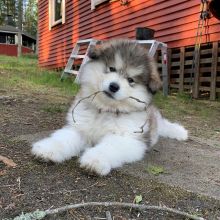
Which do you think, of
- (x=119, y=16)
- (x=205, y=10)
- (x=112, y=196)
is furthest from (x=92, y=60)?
(x=119, y=16)

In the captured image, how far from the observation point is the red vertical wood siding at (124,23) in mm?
9469

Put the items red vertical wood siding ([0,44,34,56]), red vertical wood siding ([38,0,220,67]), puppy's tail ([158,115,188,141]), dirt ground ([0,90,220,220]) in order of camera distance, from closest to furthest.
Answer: dirt ground ([0,90,220,220]), puppy's tail ([158,115,188,141]), red vertical wood siding ([38,0,220,67]), red vertical wood siding ([0,44,34,56])

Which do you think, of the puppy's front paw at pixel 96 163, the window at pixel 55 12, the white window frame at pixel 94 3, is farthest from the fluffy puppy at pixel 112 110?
the window at pixel 55 12

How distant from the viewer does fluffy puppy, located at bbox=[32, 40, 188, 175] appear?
320 cm

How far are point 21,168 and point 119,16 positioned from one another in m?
9.66

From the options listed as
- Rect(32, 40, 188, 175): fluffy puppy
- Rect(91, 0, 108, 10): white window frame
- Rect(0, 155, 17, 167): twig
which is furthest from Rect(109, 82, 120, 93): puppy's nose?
Rect(91, 0, 108, 10): white window frame

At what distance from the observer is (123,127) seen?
3412 mm

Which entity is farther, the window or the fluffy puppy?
the window

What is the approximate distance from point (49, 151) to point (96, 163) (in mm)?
423

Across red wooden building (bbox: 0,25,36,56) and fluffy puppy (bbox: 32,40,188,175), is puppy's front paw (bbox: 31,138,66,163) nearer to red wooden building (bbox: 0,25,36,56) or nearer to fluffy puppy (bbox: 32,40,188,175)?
fluffy puppy (bbox: 32,40,188,175)

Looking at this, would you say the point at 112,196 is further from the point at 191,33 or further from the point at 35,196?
the point at 191,33

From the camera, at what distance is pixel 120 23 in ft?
40.0

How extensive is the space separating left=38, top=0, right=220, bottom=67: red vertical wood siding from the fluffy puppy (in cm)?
559

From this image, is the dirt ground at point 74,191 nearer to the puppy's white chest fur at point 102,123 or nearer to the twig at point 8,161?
the twig at point 8,161
